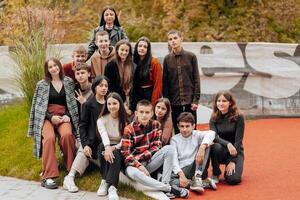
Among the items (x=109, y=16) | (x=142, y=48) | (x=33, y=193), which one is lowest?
(x=33, y=193)

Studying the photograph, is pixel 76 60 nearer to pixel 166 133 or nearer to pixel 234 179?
pixel 166 133

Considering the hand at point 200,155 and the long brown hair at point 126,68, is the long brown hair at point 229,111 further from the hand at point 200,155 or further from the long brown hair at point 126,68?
the long brown hair at point 126,68

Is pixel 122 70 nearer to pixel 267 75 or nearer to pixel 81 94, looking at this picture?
pixel 81 94

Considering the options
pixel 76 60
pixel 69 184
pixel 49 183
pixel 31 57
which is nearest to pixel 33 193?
pixel 49 183

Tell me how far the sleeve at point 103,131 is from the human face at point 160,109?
2.10 feet

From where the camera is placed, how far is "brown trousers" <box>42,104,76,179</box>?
7.07 metres

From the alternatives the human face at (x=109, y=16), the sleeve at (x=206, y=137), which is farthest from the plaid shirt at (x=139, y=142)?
the human face at (x=109, y=16)

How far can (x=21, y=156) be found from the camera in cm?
827

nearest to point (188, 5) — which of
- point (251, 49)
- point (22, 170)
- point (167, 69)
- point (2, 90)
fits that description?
point (251, 49)

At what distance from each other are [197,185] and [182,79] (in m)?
1.62

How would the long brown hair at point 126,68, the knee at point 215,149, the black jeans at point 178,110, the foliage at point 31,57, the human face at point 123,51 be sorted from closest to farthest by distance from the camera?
1. the knee at point 215,149
2. the human face at point 123,51
3. the long brown hair at point 126,68
4. the black jeans at point 178,110
5. the foliage at point 31,57

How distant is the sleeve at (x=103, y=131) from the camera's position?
679 centimetres

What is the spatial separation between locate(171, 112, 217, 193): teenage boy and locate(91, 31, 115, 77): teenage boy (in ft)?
4.37

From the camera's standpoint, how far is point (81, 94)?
7527 millimetres
